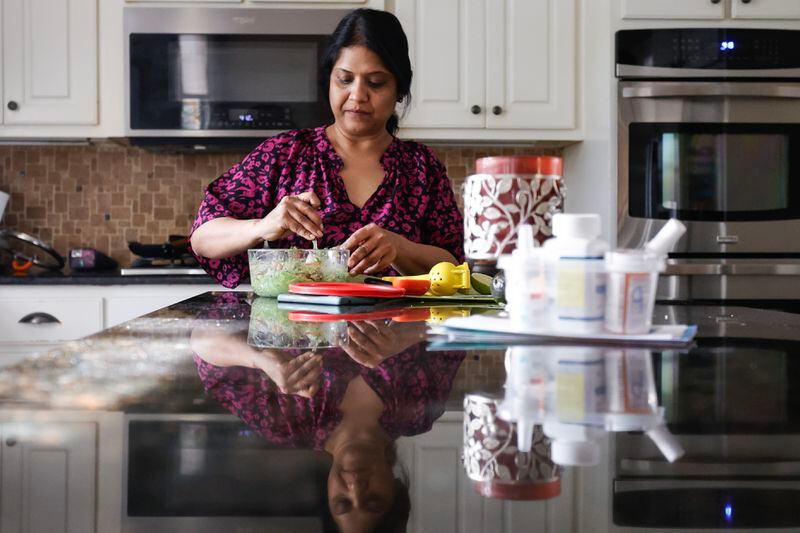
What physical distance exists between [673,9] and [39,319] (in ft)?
7.33

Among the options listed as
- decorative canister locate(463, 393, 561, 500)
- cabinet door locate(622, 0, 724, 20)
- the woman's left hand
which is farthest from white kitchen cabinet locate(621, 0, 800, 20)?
decorative canister locate(463, 393, 561, 500)

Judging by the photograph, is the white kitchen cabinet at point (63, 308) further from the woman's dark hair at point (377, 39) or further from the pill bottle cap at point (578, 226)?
the pill bottle cap at point (578, 226)

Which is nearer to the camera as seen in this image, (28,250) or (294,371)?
(294,371)

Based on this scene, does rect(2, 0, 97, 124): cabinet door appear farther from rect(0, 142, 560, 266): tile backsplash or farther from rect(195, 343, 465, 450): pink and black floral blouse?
rect(195, 343, 465, 450): pink and black floral blouse

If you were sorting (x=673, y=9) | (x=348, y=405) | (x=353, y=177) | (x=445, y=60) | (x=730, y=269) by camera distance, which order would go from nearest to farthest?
(x=348, y=405)
(x=353, y=177)
(x=730, y=269)
(x=673, y=9)
(x=445, y=60)

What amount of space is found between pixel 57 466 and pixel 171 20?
2.63 metres

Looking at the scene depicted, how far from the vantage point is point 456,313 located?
42.8 inches

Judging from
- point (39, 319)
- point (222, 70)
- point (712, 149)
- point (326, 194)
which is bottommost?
point (39, 319)

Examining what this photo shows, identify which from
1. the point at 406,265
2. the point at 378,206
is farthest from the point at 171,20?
the point at 406,265

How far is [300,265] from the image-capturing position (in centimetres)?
133

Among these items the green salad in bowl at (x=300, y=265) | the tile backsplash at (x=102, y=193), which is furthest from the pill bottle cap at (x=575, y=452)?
the tile backsplash at (x=102, y=193)

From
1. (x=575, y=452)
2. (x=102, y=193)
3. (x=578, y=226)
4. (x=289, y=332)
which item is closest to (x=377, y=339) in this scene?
(x=289, y=332)

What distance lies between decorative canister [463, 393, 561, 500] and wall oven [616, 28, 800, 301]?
2.24 meters

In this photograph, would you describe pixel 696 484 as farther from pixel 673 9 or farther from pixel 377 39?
pixel 673 9
